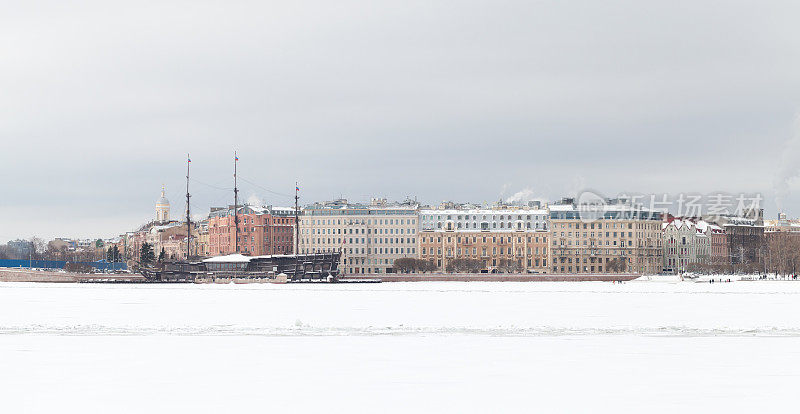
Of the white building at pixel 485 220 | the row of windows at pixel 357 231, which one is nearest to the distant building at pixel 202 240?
the row of windows at pixel 357 231

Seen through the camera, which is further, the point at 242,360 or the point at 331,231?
the point at 331,231

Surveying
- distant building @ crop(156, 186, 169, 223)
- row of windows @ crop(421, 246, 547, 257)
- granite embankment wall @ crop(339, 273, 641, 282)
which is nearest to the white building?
row of windows @ crop(421, 246, 547, 257)

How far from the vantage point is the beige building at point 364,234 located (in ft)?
438

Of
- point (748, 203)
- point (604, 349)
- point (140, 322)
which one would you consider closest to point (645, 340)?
point (604, 349)

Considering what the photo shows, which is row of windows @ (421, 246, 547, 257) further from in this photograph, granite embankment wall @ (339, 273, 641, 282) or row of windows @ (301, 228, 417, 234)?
granite embankment wall @ (339, 273, 641, 282)

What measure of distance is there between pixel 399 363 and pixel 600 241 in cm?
11379

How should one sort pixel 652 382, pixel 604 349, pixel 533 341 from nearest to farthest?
pixel 652 382, pixel 604 349, pixel 533 341

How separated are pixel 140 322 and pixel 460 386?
16676mm

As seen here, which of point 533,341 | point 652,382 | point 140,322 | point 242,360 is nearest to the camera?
point 652,382

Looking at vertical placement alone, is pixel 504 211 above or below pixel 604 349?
above

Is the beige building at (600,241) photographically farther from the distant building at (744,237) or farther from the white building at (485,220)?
the distant building at (744,237)

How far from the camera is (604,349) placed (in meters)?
22.1

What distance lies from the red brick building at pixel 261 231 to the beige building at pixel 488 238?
17.6m

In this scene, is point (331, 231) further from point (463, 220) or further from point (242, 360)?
point (242, 360)
